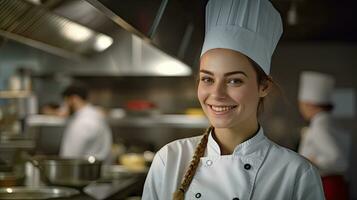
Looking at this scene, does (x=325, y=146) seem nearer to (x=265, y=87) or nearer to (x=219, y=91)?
(x=265, y=87)

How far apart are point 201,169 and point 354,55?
4.38 m

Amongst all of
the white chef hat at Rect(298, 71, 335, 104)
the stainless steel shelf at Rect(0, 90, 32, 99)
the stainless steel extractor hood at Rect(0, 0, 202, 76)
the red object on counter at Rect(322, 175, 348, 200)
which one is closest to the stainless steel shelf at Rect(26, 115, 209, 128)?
the stainless steel shelf at Rect(0, 90, 32, 99)

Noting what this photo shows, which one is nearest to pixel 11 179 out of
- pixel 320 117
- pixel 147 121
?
pixel 320 117

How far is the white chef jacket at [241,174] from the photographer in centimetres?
145

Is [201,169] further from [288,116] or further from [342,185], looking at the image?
[288,116]

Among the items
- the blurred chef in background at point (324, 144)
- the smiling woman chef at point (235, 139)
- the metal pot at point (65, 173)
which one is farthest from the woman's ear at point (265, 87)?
the blurred chef in background at point (324, 144)

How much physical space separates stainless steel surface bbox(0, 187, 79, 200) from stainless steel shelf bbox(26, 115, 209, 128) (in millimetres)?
3342

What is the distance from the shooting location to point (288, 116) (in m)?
5.41

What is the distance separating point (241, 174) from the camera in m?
1.46

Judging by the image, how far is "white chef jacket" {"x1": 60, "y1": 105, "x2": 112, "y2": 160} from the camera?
4230 mm

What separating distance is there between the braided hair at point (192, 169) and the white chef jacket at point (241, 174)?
0.04ft

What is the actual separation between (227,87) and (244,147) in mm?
196

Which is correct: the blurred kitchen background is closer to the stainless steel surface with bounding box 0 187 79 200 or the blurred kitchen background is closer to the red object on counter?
the red object on counter

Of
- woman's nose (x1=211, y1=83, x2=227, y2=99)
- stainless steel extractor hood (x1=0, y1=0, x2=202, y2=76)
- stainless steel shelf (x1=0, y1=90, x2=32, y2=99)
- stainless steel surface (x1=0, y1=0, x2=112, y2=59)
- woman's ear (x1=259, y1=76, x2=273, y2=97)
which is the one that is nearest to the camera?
woman's nose (x1=211, y1=83, x2=227, y2=99)
